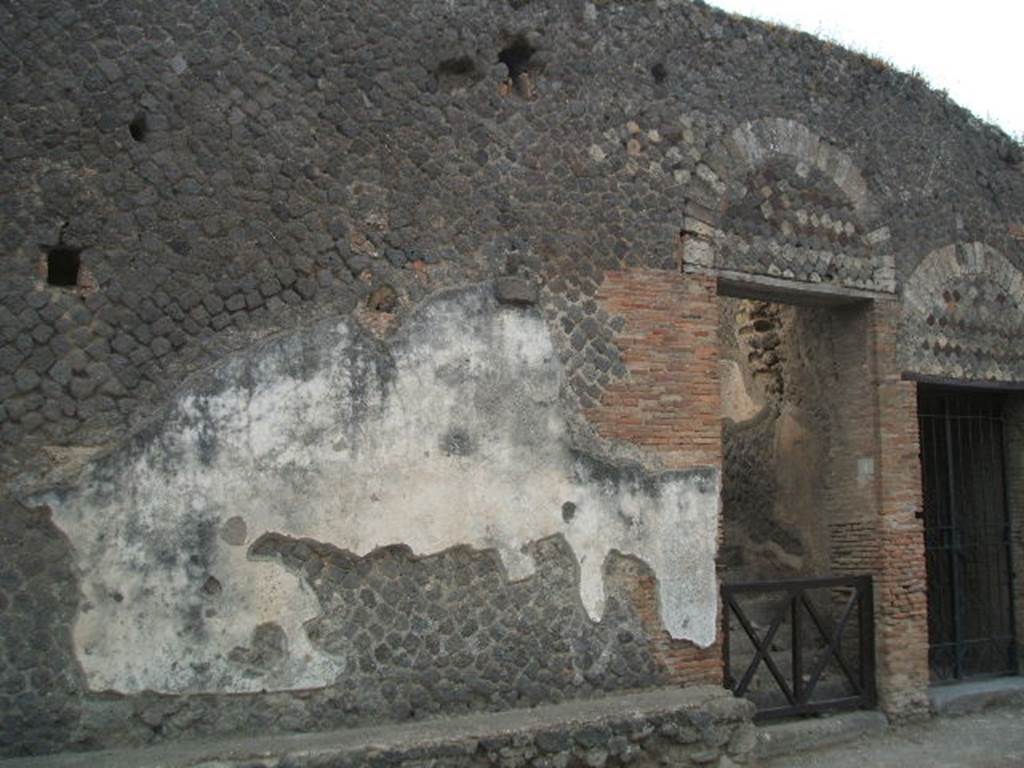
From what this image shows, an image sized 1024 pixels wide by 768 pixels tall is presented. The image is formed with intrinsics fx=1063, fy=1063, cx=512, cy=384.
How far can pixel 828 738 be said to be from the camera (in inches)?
258

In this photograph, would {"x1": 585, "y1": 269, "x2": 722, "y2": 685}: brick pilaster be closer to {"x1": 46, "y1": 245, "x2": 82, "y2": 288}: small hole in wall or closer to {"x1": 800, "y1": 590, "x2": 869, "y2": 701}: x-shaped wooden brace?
{"x1": 800, "y1": 590, "x2": 869, "y2": 701}: x-shaped wooden brace

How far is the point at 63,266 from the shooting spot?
15.7ft

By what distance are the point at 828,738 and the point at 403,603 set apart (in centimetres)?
307

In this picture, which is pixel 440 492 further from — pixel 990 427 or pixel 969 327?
pixel 990 427

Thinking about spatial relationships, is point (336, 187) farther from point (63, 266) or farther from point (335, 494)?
point (335, 494)

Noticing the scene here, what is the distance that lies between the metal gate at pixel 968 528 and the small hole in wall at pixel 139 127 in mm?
5765

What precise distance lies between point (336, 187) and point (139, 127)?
954 millimetres

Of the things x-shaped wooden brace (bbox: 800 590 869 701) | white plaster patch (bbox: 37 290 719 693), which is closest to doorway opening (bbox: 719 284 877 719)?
x-shaped wooden brace (bbox: 800 590 869 701)

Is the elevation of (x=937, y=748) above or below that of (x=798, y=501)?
below

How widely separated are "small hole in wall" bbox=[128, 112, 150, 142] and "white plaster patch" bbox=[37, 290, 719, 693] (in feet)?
3.69

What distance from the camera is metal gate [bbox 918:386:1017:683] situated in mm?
8102

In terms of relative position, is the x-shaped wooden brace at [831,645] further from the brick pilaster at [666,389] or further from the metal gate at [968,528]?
the metal gate at [968,528]

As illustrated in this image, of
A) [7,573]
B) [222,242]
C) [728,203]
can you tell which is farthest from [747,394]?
[7,573]

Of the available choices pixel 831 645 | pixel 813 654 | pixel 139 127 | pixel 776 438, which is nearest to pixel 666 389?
pixel 831 645
